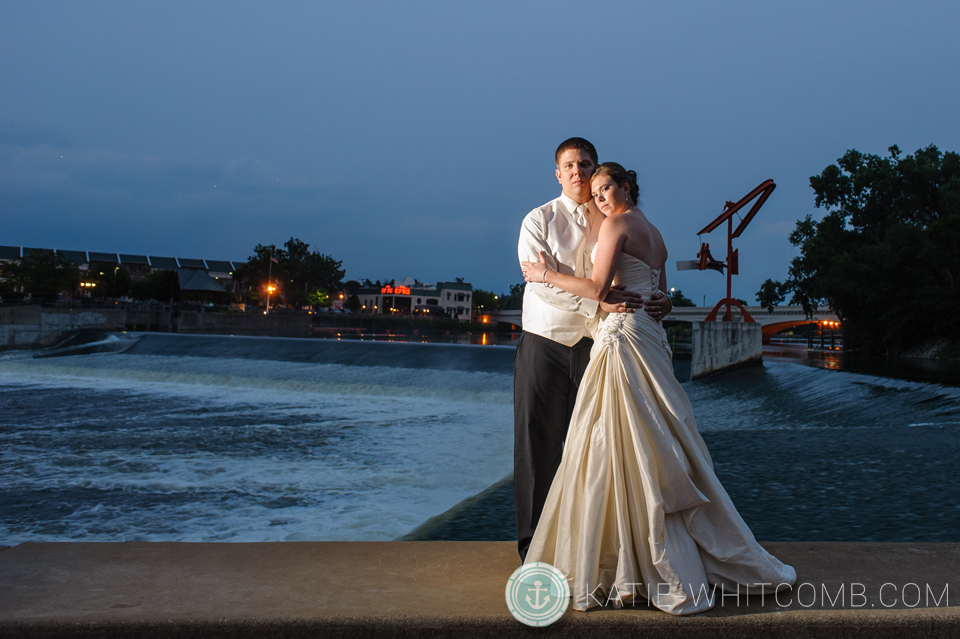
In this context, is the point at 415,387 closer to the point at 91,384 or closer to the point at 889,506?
the point at 91,384

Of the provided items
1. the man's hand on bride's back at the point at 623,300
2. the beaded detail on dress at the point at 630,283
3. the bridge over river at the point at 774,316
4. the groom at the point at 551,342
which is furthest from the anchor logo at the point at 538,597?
the bridge over river at the point at 774,316

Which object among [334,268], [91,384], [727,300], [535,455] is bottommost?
[91,384]

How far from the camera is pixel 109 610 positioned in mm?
2061

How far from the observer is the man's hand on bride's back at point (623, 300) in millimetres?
2527

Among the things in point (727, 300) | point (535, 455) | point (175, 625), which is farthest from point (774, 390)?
point (175, 625)

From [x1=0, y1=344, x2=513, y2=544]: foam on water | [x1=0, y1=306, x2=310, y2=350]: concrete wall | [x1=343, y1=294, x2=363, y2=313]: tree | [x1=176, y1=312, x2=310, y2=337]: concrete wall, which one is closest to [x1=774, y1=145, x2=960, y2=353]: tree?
[x1=0, y1=344, x2=513, y2=544]: foam on water

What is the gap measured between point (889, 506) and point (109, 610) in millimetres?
4861

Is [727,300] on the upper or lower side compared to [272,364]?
upper

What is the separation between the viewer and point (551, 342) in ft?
9.03

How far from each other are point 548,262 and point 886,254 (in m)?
26.4

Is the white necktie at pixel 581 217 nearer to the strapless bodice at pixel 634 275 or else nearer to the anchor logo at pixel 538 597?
the strapless bodice at pixel 634 275

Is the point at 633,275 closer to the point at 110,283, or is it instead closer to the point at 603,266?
the point at 603,266

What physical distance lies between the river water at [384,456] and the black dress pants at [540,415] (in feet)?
6.65

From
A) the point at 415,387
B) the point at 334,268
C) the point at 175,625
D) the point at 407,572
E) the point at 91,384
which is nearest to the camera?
the point at 175,625
